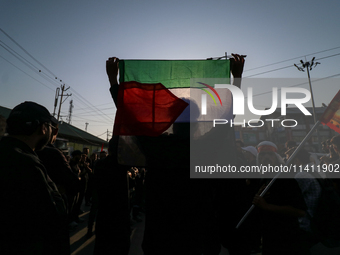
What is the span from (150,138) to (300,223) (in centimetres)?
164

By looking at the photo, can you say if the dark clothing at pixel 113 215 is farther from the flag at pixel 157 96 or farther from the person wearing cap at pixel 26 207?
the person wearing cap at pixel 26 207

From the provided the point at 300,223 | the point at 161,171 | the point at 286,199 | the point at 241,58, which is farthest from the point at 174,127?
the point at 300,223

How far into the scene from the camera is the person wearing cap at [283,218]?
1.75 meters

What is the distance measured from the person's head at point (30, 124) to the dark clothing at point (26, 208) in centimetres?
13

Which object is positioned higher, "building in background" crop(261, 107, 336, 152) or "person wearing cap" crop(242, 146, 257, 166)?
"building in background" crop(261, 107, 336, 152)

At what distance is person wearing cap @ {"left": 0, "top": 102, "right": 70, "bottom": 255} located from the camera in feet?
3.14

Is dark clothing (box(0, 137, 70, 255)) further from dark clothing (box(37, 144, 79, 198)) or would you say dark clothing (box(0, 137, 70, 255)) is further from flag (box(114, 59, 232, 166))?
dark clothing (box(37, 144, 79, 198))

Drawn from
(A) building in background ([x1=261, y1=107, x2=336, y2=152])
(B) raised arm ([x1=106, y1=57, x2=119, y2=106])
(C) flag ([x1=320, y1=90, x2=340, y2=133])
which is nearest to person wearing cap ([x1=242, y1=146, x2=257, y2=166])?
(C) flag ([x1=320, y1=90, x2=340, y2=133])

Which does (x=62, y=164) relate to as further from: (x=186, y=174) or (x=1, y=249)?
(x=186, y=174)

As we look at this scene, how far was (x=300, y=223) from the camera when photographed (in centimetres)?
186

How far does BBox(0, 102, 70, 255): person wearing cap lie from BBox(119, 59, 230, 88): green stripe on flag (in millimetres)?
1097

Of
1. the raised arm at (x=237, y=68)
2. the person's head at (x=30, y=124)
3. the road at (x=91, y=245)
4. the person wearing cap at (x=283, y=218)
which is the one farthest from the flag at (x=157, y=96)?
the road at (x=91, y=245)

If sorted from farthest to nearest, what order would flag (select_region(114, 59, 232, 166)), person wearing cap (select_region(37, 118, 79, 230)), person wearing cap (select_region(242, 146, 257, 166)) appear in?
person wearing cap (select_region(242, 146, 257, 166)) → person wearing cap (select_region(37, 118, 79, 230)) → flag (select_region(114, 59, 232, 166))

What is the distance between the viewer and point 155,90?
1801mm
